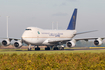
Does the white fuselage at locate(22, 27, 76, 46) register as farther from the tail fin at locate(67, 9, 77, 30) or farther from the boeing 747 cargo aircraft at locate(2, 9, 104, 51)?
the tail fin at locate(67, 9, 77, 30)

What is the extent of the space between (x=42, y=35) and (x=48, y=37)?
273 cm

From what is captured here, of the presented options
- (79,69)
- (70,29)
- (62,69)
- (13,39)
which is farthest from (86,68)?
(70,29)

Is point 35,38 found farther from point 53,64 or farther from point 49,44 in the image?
point 53,64

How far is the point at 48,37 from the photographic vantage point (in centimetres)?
5281

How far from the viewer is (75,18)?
6056cm

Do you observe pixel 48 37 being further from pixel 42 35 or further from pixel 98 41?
pixel 98 41

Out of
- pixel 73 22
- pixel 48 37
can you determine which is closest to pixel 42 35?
pixel 48 37

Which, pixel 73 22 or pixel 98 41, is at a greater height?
pixel 73 22

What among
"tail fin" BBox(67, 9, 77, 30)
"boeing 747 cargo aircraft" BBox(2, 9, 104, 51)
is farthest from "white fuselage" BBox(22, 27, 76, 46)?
"tail fin" BBox(67, 9, 77, 30)

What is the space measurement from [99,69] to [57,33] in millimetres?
41601

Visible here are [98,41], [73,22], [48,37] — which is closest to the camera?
[98,41]

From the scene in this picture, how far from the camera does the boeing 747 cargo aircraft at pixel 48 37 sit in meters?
47.5

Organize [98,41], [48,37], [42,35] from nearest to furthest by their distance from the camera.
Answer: [98,41], [42,35], [48,37]

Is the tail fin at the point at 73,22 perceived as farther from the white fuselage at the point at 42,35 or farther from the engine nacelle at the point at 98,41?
the engine nacelle at the point at 98,41
